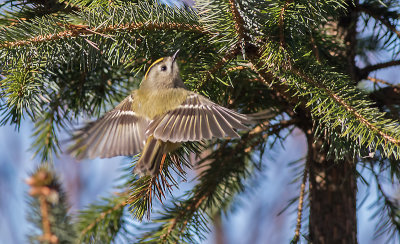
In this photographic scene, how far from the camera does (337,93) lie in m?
1.06

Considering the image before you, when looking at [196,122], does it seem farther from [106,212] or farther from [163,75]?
[106,212]

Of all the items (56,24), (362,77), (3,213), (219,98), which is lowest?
(3,213)

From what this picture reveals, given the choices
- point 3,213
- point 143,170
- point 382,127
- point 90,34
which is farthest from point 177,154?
point 3,213

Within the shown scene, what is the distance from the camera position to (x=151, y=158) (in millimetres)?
1208

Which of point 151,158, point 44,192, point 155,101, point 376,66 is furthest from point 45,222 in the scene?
point 376,66

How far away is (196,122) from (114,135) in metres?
0.28

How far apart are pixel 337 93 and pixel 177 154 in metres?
0.48

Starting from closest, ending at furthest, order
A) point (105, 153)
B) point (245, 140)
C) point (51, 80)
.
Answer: point (105, 153)
point (51, 80)
point (245, 140)

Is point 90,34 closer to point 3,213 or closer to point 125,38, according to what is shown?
point 125,38

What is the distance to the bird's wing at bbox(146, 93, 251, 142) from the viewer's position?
112 centimetres

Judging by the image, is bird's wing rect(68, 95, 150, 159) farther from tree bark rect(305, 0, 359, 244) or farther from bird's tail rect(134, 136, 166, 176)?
tree bark rect(305, 0, 359, 244)

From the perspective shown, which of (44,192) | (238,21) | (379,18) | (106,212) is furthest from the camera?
(106,212)

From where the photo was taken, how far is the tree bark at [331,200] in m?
1.36

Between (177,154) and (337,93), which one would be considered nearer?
(337,93)
